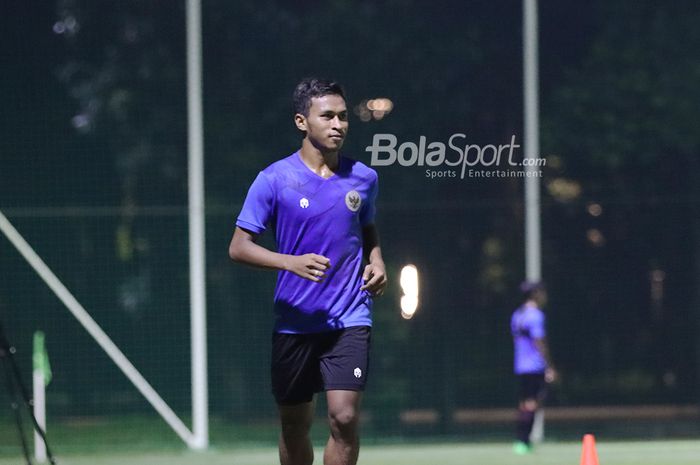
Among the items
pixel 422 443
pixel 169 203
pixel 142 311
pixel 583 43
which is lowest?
pixel 422 443

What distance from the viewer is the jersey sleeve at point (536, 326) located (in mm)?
13102

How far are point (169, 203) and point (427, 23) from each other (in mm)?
2992

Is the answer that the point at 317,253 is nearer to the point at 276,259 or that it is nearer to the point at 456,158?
the point at 276,259

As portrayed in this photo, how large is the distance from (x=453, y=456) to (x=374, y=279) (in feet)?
22.0

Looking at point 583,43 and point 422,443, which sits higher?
point 583,43

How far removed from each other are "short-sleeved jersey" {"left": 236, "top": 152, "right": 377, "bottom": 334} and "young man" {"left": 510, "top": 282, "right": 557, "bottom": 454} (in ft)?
22.2

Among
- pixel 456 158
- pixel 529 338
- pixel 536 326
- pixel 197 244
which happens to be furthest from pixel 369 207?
pixel 456 158

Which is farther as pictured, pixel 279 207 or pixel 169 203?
pixel 169 203

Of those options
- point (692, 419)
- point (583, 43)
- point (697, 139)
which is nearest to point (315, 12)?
point (583, 43)

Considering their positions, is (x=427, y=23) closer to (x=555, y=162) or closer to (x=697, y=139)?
(x=555, y=162)

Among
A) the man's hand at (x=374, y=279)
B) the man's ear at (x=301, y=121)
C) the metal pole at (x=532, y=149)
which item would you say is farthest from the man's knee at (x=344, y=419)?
the metal pole at (x=532, y=149)

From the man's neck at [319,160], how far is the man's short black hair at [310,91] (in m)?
0.16

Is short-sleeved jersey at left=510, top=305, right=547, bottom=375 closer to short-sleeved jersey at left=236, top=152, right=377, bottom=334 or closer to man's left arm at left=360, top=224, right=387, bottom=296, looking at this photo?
man's left arm at left=360, top=224, right=387, bottom=296

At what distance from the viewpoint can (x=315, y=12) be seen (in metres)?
13.9
